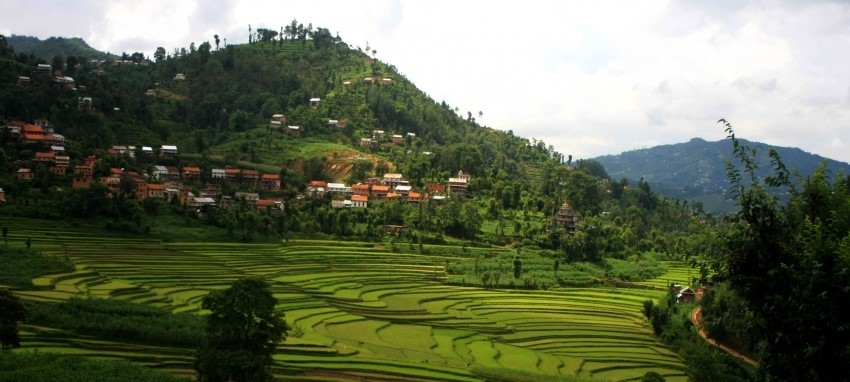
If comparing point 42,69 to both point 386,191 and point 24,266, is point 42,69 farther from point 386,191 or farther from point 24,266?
point 24,266

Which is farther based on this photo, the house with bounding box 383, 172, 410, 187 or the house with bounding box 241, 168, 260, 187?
the house with bounding box 383, 172, 410, 187

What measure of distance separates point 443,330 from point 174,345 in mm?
13788

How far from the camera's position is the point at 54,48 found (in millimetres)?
168125

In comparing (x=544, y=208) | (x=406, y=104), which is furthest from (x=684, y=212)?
(x=406, y=104)

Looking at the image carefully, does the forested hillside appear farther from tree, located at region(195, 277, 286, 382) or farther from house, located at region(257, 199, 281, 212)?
tree, located at region(195, 277, 286, 382)

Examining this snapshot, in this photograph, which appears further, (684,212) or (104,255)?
(684,212)

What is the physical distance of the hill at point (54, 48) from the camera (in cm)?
15638

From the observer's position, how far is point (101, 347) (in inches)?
961

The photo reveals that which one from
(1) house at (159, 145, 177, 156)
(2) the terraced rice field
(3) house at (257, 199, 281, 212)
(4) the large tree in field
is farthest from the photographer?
(1) house at (159, 145, 177, 156)

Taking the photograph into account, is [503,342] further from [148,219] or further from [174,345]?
[148,219]

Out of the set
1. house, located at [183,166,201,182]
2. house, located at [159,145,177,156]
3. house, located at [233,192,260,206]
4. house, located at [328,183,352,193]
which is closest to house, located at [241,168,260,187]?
house, located at [183,166,201,182]

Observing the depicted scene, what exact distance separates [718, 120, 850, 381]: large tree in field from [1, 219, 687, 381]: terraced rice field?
58.0 feet

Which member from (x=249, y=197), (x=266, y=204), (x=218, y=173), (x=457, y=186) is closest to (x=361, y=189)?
(x=457, y=186)

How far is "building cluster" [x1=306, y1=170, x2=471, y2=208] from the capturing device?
68438 mm
